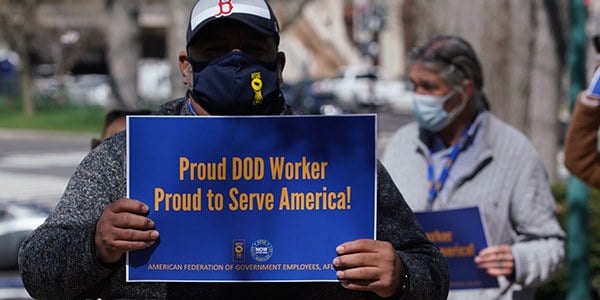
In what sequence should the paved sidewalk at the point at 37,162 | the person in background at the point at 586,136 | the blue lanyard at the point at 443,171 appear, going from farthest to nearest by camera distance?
1. the paved sidewalk at the point at 37,162
2. the blue lanyard at the point at 443,171
3. the person in background at the point at 586,136

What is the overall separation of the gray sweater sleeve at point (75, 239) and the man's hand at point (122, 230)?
46 mm

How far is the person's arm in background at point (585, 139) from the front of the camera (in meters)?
4.09

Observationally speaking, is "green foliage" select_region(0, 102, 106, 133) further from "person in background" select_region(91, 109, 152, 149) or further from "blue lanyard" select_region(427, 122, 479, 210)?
"blue lanyard" select_region(427, 122, 479, 210)

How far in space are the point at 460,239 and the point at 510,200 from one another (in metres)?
0.25

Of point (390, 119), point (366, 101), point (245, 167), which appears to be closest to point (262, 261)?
point (245, 167)

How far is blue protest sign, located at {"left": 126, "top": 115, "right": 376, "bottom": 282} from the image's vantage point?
2504 millimetres

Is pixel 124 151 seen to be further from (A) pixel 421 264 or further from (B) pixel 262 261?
(A) pixel 421 264

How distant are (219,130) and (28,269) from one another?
0.50 metres

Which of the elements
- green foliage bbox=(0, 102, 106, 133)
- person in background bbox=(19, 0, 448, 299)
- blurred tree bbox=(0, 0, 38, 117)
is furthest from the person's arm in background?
blurred tree bbox=(0, 0, 38, 117)

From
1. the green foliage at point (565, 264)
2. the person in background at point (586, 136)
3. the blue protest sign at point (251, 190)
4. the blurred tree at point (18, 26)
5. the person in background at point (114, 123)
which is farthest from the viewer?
the blurred tree at point (18, 26)

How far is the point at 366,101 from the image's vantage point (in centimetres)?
4628

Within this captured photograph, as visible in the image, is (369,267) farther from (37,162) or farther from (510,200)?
(37,162)

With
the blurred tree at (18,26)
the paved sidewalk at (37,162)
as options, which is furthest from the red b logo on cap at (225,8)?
the blurred tree at (18,26)

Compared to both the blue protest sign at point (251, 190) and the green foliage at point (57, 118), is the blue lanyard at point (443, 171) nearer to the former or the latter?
the blue protest sign at point (251, 190)
